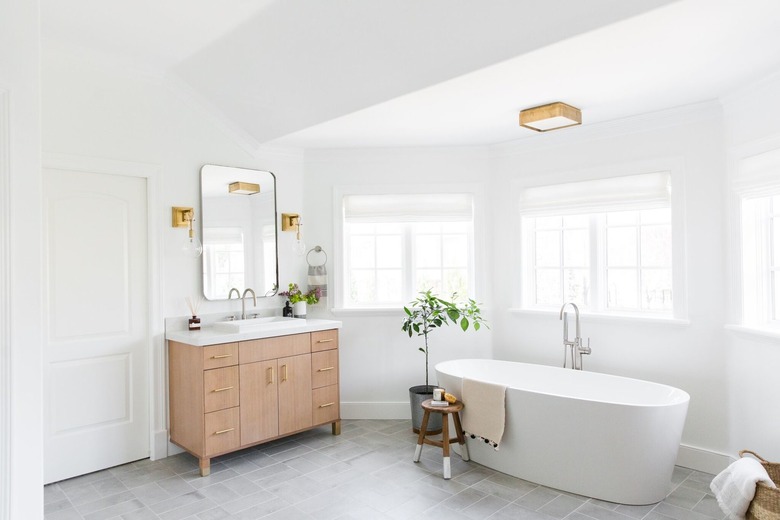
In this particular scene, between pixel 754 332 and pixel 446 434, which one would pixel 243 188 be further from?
pixel 754 332

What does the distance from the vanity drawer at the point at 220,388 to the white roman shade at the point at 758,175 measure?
348 centimetres

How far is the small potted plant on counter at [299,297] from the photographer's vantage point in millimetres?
4445

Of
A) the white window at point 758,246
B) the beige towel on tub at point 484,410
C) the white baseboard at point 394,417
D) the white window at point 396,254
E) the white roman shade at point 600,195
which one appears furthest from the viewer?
the white window at point 396,254

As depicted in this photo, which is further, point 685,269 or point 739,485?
point 685,269

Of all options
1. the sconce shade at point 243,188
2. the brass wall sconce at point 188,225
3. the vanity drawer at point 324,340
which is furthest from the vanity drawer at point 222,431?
the sconce shade at point 243,188

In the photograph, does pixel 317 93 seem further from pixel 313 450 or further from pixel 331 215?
pixel 313 450

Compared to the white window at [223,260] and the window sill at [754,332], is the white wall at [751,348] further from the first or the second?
the white window at [223,260]

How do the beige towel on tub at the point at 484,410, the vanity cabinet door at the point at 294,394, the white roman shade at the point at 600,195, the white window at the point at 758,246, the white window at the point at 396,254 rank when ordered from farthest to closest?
the white window at the point at 396,254
the vanity cabinet door at the point at 294,394
the white roman shade at the point at 600,195
the beige towel on tub at the point at 484,410
the white window at the point at 758,246

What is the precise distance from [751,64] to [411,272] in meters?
2.86

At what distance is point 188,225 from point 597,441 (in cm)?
312

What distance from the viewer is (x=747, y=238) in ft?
10.9

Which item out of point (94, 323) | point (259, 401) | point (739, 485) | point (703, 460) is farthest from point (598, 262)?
point (94, 323)

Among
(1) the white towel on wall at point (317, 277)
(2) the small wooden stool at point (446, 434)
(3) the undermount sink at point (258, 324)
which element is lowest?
(2) the small wooden stool at point (446, 434)

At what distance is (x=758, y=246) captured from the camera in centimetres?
330
